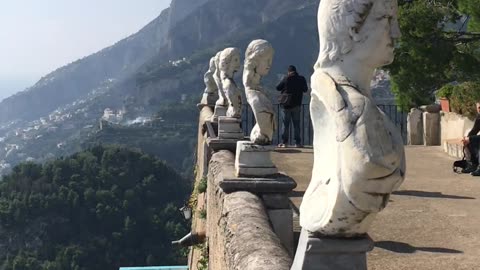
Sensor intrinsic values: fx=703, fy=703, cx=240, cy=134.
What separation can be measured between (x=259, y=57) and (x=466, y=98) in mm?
7689

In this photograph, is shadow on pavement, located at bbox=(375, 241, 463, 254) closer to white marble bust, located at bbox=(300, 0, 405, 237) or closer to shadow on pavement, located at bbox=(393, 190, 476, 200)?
shadow on pavement, located at bbox=(393, 190, 476, 200)

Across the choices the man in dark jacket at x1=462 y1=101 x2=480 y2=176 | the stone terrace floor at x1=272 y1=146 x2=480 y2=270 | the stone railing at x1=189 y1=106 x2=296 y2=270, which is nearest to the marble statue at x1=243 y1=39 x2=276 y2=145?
the stone railing at x1=189 y1=106 x2=296 y2=270

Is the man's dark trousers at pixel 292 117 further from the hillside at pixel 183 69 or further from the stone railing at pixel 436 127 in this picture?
the hillside at pixel 183 69

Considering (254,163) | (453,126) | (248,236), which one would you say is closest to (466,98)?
(453,126)

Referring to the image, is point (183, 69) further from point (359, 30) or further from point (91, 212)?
point (359, 30)

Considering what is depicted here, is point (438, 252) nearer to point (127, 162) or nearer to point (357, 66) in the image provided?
point (357, 66)

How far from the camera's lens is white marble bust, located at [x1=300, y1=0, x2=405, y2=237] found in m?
2.66

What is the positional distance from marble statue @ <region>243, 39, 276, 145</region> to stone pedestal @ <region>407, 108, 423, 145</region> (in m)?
9.51

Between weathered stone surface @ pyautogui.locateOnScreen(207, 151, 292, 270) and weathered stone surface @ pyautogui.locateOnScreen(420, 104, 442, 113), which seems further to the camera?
weathered stone surface @ pyautogui.locateOnScreen(420, 104, 442, 113)

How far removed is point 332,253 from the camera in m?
2.90

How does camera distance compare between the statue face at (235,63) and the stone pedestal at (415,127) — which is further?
the stone pedestal at (415,127)

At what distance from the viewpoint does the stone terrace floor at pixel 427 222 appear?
5713 millimetres

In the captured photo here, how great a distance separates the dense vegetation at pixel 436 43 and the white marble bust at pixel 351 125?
32.6 feet

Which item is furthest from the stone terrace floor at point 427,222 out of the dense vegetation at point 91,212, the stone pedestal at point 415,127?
the dense vegetation at point 91,212
